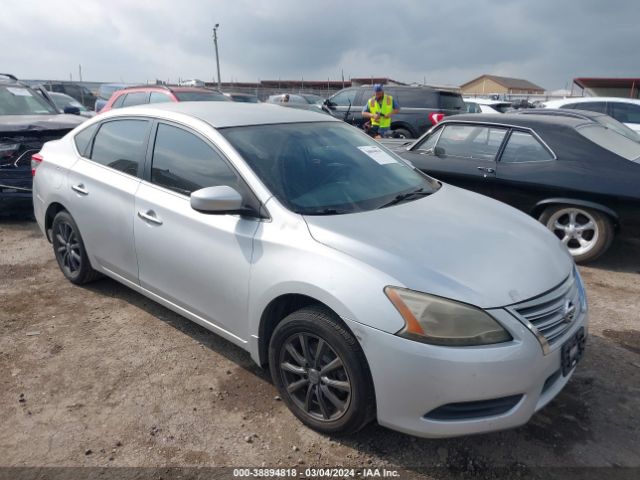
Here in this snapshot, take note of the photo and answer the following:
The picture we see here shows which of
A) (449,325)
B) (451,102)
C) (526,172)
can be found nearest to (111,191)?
(449,325)

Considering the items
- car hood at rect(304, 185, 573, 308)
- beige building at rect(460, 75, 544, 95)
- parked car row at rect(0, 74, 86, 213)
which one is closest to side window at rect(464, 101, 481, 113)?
parked car row at rect(0, 74, 86, 213)

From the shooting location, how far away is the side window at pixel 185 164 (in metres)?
3.13

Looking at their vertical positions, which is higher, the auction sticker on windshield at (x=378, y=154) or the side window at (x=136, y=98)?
the side window at (x=136, y=98)

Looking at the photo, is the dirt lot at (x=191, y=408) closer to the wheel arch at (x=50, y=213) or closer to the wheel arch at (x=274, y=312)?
the wheel arch at (x=274, y=312)

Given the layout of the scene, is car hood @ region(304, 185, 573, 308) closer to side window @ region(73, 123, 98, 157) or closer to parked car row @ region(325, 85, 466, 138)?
side window @ region(73, 123, 98, 157)

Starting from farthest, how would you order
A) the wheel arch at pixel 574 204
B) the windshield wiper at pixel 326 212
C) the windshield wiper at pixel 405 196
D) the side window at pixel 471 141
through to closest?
the side window at pixel 471 141 → the wheel arch at pixel 574 204 → the windshield wiper at pixel 405 196 → the windshield wiper at pixel 326 212

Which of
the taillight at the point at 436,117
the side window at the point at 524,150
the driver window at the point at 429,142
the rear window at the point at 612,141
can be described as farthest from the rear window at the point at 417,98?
the side window at the point at 524,150

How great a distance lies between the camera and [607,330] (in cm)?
389

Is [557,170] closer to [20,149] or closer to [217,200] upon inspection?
[217,200]

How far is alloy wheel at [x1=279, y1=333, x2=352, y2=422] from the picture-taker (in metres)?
2.55

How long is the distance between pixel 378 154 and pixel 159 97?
6.69 meters

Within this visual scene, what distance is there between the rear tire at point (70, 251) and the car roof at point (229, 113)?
1.03 m

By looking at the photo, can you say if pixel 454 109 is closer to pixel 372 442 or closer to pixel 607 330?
pixel 607 330

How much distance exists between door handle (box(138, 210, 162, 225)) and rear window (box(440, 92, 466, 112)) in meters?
10.0
